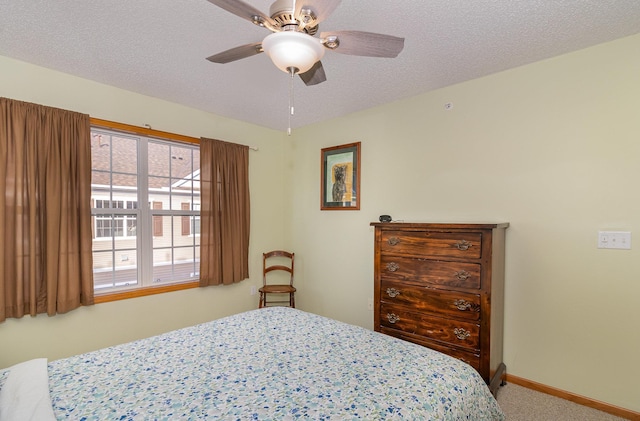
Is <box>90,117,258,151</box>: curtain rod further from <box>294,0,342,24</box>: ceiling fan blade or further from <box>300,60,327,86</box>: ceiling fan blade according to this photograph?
<box>294,0,342,24</box>: ceiling fan blade

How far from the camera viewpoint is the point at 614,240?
2041 millimetres

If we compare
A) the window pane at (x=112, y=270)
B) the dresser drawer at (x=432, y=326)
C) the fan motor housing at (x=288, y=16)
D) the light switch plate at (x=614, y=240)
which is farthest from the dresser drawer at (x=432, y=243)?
the window pane at (x=112, y=270)

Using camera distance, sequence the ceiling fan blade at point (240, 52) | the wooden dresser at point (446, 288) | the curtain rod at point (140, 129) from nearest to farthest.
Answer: the ceiling fan blade at point (240, 52) → the wooden dresser at point (446, 288) → the curtain rod at point (140, 129)

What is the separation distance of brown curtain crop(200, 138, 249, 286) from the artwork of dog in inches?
42.5

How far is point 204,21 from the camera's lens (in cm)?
185

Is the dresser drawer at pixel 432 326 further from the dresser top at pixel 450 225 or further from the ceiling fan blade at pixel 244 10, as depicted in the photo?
the ceiling fan blade at pixel 244 10

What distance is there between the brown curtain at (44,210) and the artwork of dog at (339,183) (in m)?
2.40

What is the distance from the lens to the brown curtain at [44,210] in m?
2.26

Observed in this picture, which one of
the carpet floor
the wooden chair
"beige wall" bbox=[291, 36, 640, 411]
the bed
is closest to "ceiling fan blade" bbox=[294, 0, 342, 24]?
"beige wall" bbox=[291, 36, 640, 411]

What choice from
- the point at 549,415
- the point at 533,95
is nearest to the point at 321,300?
the point at 549,415

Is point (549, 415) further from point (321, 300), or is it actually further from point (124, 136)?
point (124, 136)

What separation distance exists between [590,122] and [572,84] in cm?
31

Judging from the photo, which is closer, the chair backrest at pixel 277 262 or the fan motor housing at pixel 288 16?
the fan motor housing at pixel 288 16

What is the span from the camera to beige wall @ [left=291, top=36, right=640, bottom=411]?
2.02m
